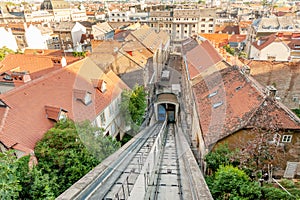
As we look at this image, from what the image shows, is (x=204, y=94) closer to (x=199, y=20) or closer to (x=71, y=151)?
(x=71, y=151)

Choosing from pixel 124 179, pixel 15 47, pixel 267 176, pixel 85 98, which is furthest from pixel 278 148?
pixel 15 47

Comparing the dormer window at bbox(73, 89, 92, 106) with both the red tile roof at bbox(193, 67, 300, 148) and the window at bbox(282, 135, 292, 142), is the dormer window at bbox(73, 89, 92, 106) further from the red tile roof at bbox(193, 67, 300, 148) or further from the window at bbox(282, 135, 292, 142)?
the window at bbox(282, 135, 292, 142)

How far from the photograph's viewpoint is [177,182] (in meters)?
8.50

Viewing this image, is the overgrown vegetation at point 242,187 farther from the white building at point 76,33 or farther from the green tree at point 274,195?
the white building at point 76,33

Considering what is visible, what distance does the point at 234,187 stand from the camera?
28.3 feet

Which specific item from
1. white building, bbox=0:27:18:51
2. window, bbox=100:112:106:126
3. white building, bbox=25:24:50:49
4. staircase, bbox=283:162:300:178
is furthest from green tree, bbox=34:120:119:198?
white building, bbox=25:24:50:49

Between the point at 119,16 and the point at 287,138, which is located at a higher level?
the point at 119,16

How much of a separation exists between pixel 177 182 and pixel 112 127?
10139mm

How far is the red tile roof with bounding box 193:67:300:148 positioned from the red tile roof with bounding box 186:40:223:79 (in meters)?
4.60

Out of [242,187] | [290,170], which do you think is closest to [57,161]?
[242,187]

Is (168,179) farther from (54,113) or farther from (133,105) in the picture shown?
(133,105)

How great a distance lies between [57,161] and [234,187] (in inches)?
306

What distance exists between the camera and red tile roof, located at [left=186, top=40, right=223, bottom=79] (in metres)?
22.3

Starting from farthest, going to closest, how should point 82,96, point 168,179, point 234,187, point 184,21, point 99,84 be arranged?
point 184,21 < point 99,84 < point 82,96 < point 168,179 < point 234,187
